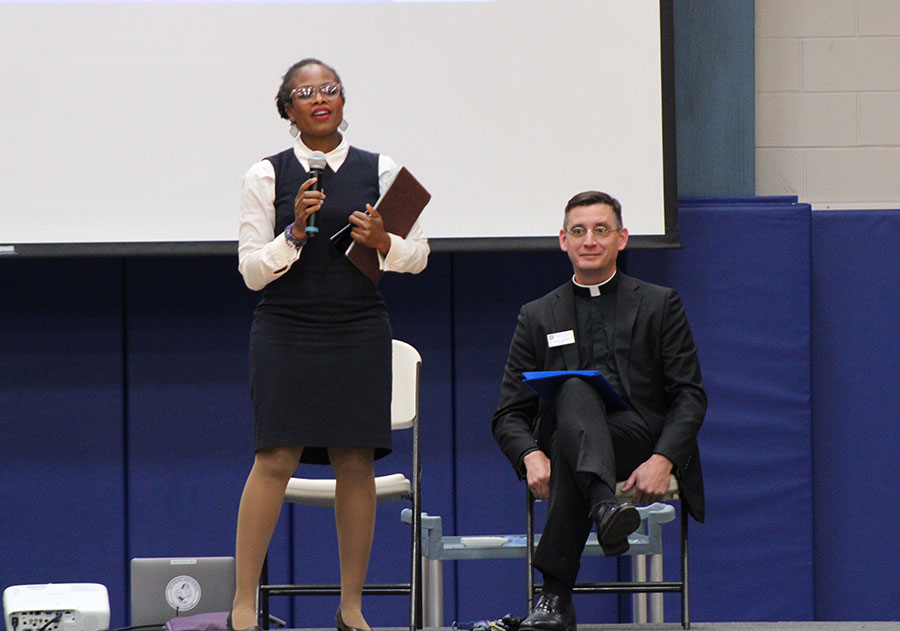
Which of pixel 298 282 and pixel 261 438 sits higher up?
pixel 298 282

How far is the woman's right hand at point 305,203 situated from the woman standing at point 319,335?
0.05 m

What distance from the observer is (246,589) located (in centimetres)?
236

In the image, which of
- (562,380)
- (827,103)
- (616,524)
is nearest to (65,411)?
(562,380)

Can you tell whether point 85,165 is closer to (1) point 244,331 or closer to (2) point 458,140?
(1) point 244,331

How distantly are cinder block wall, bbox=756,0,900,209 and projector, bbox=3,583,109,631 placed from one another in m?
2.62

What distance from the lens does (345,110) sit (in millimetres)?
3666

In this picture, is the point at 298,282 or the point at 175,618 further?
the point at 175,618

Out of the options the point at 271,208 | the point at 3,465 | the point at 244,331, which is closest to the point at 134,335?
the point at 244,331

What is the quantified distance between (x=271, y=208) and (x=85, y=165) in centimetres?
137

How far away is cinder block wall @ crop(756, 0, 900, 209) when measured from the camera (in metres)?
4.08

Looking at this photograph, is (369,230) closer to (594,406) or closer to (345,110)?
(594,406)

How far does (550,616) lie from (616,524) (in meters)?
0.31

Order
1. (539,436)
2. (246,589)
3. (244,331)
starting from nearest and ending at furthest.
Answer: (246,589), (539,436), (244,331)

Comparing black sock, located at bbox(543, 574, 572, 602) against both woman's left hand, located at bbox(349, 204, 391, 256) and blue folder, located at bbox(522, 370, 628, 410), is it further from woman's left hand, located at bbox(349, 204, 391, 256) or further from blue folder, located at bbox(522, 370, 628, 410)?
woman's left hand, located at bbox(349, 204, 391, 256)
